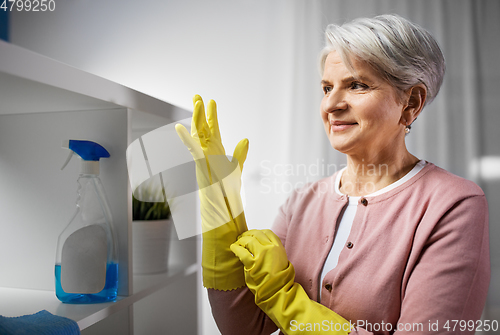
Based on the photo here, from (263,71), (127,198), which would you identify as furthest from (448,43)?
(127,198)

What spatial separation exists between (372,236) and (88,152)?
611 mm

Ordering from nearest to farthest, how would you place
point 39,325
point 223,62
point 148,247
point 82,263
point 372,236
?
point 39,325 < point 82,263 < point 372,236 < point 148,247 < point 223,62

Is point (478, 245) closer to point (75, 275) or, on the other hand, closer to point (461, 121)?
point (461, 121)

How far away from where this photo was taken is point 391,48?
0.74m

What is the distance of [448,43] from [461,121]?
0.88 feet

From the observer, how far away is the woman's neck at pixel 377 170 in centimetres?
82

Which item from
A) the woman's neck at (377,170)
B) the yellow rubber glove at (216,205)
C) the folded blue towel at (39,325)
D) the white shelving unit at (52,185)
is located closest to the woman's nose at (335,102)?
the woman's neck at (377,170)

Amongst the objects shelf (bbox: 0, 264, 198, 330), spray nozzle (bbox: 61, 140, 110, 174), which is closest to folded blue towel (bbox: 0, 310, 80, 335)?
shelf (bbox: 0, 264, 198, 330)

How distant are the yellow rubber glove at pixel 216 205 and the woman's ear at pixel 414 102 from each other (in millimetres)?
436

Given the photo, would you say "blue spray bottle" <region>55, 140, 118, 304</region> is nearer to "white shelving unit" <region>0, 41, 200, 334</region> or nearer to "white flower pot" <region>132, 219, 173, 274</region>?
"white shelving unit" <region>0, 41, 200, 334</region>

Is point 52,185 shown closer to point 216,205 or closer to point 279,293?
point 216,205

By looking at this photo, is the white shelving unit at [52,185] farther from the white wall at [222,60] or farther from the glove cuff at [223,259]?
the white wall at [222,60]

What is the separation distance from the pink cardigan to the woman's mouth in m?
0.18

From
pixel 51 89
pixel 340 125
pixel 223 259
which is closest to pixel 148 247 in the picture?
pixel 223 259
